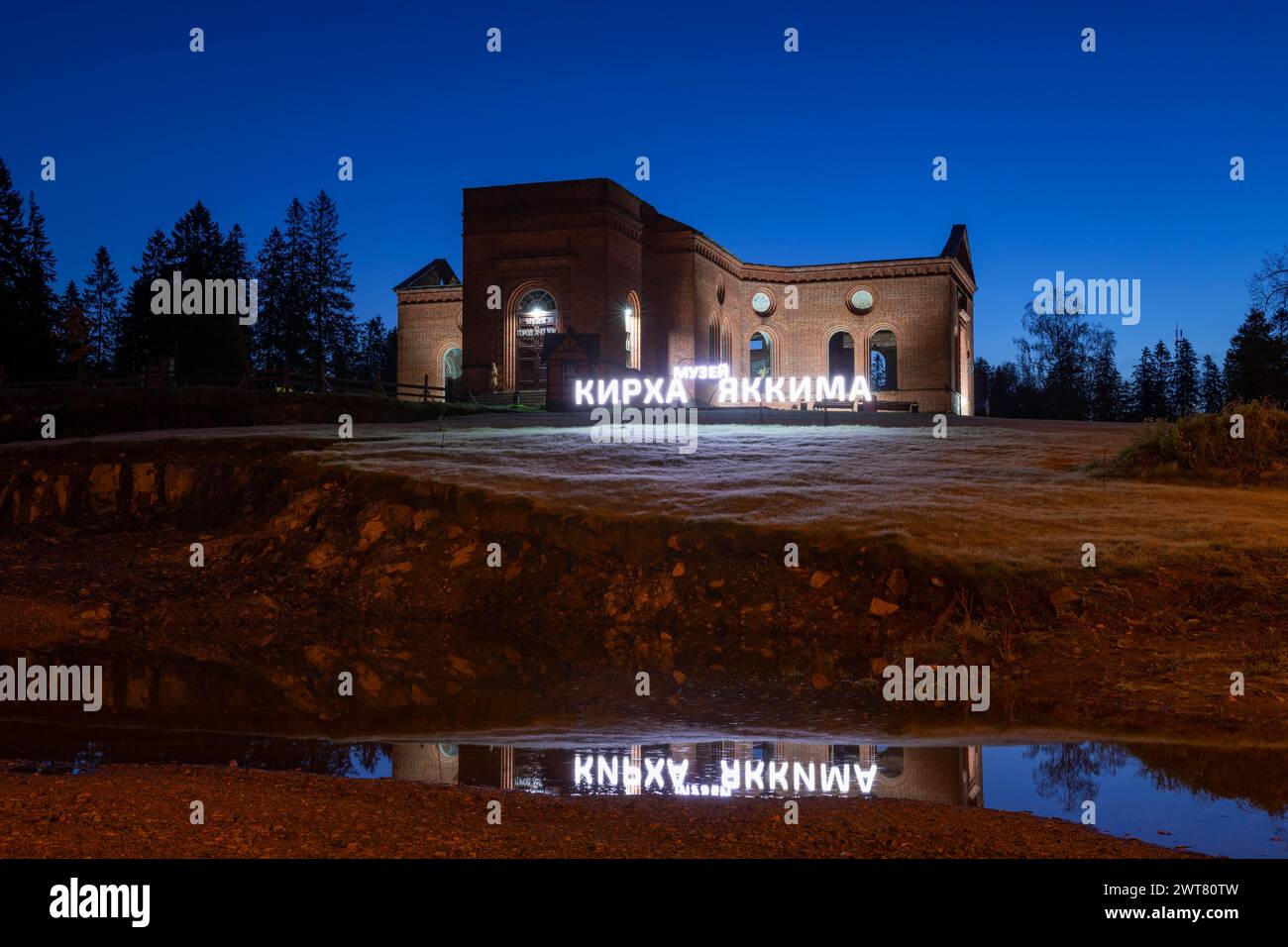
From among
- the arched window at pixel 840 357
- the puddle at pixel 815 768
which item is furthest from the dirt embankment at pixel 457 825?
the arched window at pixel 840 357

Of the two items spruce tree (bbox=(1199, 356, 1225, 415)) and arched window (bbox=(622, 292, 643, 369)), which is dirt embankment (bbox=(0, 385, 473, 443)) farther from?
spruce tree (bbox=(1199, 356, 1225, 415))

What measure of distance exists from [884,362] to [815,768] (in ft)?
243

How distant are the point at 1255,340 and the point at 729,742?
58287 mm

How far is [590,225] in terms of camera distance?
50.0 m

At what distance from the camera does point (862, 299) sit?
195 feet

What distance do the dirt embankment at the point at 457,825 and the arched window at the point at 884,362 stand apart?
60.9 meters

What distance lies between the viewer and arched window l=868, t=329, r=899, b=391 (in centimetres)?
6694

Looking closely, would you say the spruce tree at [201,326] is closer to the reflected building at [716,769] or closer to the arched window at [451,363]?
the arched window at [451,363]

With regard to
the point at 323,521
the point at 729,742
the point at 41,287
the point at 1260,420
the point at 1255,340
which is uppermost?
the point at 41,287

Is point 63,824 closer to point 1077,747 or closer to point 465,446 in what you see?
point 1077,747

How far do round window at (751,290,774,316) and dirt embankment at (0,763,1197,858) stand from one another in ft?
178

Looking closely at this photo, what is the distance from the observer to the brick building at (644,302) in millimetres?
50281

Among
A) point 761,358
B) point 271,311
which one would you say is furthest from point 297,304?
point 761,358

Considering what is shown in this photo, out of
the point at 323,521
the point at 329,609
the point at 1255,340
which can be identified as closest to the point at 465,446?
the point at 323,521
